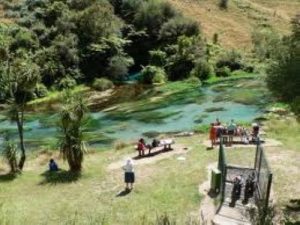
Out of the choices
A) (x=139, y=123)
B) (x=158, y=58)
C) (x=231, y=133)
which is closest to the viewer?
(x=231, y=133)

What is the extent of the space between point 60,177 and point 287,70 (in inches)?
553

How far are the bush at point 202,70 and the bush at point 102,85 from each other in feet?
36.3

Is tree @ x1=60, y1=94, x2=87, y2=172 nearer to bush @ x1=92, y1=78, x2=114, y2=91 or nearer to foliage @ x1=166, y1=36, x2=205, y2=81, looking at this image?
bush @ x1=92, y1=78, x2=114, y2=91

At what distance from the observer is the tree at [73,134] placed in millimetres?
31844

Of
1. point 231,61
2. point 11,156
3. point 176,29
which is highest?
point 176,29

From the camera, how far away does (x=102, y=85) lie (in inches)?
2788

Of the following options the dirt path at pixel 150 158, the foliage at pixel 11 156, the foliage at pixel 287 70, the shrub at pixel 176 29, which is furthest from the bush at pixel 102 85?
the foliage at pixel 287 70

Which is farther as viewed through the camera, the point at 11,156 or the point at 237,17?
the point at 237,17

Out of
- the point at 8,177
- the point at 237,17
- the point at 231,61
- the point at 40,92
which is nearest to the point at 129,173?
the point at 8,177

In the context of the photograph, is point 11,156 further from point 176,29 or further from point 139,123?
point 176,29

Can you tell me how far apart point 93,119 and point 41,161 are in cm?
1757

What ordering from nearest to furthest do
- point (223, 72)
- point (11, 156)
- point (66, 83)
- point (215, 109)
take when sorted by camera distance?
point (11, 156)
point (215, 109)
point (66, 83)
point (223, 72)

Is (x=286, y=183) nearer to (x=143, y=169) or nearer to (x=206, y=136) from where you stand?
(x=143, y=169)

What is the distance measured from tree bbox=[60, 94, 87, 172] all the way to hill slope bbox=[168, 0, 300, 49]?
56.1 m
